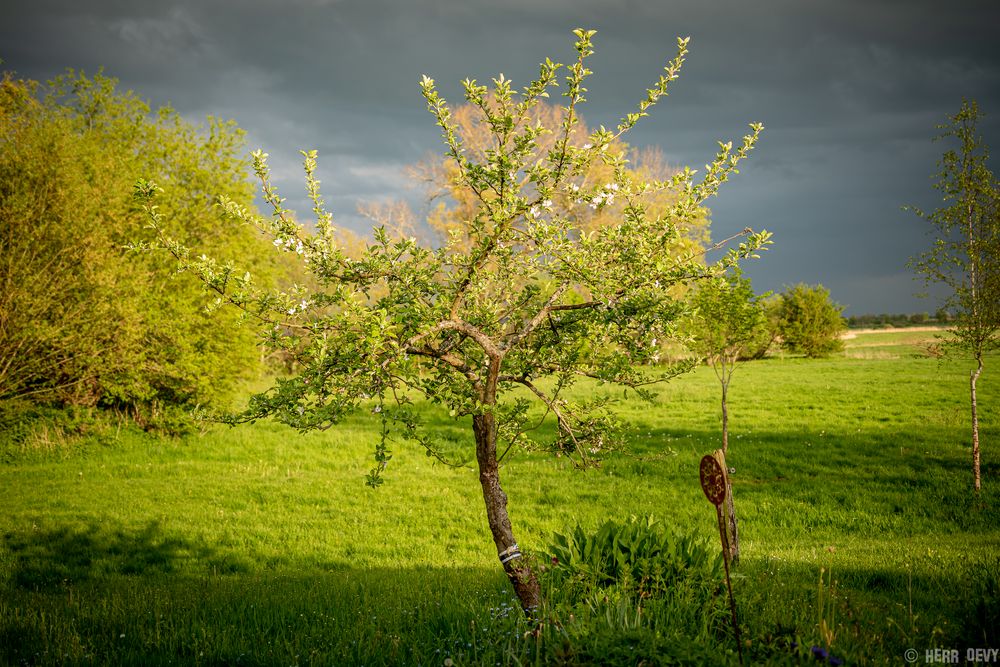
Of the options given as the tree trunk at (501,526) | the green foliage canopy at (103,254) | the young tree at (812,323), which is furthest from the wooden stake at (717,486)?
the young tree at (812,323)

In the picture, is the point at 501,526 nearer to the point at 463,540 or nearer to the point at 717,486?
the point at 717,486

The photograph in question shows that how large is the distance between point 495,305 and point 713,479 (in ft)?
9.79

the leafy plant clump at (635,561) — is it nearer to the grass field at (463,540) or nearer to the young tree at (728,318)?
the grass field at (463,540)

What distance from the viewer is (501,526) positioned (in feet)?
16.6

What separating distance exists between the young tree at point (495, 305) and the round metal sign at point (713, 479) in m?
1.53

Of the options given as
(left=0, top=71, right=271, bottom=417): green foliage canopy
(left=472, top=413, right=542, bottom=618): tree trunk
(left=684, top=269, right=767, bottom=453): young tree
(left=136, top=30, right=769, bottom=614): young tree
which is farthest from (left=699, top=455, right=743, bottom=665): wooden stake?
(left=0, top=71, right=271, bottom=417): green foliage canopy

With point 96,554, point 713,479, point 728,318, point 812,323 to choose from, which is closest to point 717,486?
point 713,479

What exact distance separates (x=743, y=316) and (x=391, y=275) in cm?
912

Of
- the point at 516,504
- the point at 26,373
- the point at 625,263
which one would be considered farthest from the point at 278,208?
the point at 26,373

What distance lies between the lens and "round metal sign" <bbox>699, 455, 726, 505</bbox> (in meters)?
3.56

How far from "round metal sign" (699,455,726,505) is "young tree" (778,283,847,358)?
143 ft

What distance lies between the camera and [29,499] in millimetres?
12523

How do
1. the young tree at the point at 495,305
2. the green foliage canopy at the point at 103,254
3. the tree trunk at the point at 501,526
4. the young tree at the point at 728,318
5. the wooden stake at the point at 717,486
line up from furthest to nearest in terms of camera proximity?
the green foliage canopy at the point at 103,254 < the young tree at the point at 728,318 < the tree trunk at the point at 501,526 < the young tree at the point at 495,305 < the wooden stake at the point at 717,486

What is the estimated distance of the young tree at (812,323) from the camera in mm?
43094
